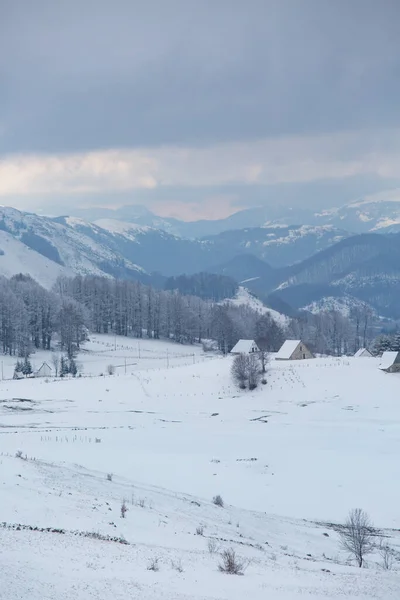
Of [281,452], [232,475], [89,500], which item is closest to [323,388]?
[281,452]

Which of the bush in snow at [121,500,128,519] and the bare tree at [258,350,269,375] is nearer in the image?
the bush in snow at [121,500,128,519]

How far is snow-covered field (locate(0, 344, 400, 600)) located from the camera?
538 inches

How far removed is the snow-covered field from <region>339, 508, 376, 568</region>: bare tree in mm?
428

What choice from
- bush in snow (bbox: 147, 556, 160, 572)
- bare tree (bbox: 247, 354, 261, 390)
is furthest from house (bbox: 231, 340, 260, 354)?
bush in snow (bbox: 147, 556, 160, 572)

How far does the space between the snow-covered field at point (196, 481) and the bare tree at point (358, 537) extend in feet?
1.40

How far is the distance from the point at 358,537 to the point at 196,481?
37.6 ft

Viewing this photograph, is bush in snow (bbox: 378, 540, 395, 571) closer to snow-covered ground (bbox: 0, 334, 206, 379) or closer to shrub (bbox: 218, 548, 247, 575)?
shrub (bbox: 218, 548, 247, 575)

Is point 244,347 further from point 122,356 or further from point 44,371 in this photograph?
point 44,371

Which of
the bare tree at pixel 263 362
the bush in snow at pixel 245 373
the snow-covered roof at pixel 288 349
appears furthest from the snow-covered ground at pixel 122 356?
the bush in snow at pixel 245 373

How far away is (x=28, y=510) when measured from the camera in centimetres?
1870

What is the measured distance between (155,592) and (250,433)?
1270 inches

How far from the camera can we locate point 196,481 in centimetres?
2895

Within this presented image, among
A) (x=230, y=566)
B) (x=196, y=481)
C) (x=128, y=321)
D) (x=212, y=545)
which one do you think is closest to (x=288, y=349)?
(x=196, y=481)

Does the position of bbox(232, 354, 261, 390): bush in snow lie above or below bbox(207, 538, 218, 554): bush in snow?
above
